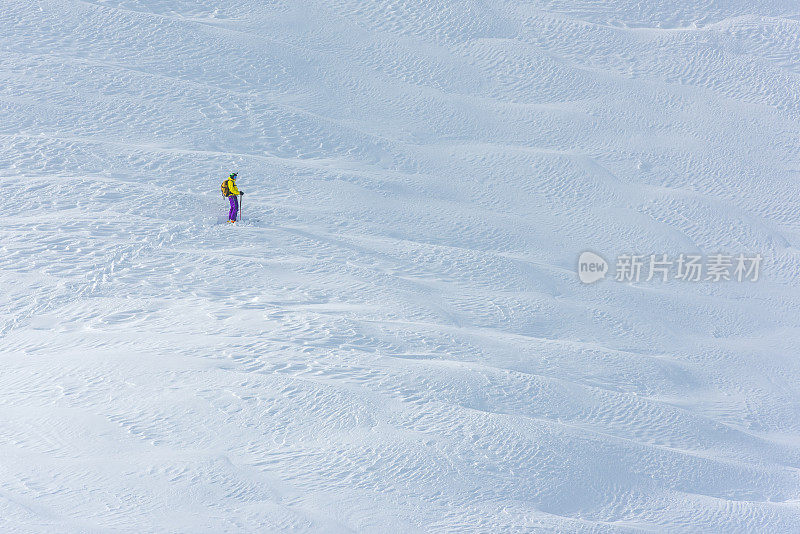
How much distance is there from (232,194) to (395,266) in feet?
7.00

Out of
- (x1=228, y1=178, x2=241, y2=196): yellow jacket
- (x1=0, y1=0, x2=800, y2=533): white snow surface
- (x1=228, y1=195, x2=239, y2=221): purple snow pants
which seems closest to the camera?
(x1=0, y1=0, x2=800, y2=533): white snow surface

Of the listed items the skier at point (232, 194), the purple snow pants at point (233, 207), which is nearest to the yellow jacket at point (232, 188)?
the skier at point (232, 194)

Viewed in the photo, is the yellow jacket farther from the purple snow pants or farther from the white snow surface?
the white snow surface

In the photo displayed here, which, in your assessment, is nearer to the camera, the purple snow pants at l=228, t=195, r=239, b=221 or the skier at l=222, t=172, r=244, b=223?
the skier at l=222, t=172, r=244, b=223

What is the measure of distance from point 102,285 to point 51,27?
6.54 metres

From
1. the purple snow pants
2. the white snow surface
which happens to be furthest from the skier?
the white snow surface

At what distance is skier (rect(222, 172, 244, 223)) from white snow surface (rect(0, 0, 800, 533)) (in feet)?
1.01

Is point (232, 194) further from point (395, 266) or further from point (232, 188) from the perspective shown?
point (395, 266)

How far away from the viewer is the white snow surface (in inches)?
195

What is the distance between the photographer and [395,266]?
848 centimetres

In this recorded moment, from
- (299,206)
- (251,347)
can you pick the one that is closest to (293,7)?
(299,206)

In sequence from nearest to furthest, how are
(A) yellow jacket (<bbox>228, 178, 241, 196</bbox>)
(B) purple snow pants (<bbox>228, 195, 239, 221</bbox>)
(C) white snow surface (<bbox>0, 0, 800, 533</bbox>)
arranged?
(C) white snow surface (<bbox>0, 0, 800, 533</bbox>) → (A) yellow jacket (<bbox>228, 178, 241, 196</bbox>) → (B) purple snow pants (<bbox>228, 195, 239, 221</bbox>)

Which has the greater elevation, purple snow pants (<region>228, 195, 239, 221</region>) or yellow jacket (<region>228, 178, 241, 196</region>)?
yellow jacket (<region>228, 178, 241, 196</region>)

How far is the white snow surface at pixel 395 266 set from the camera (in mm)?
4945
